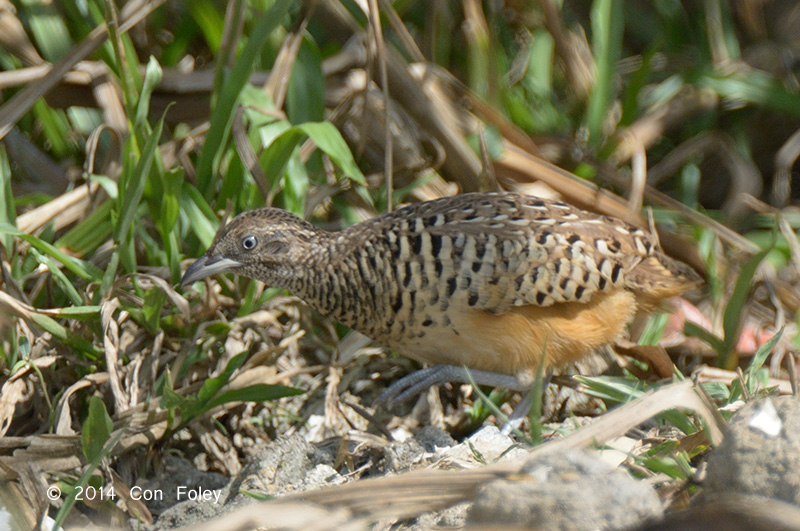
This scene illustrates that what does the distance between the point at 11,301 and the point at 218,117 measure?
1.10 m

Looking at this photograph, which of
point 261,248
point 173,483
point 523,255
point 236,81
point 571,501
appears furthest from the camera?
point 236,81

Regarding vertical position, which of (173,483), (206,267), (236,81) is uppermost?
(236,81)

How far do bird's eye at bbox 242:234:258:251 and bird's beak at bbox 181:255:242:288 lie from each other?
72 mm

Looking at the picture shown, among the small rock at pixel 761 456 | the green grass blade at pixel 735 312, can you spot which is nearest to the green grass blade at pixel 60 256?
the small rock at pixel 761 456

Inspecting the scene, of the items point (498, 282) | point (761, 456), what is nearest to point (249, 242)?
point (498, 282)

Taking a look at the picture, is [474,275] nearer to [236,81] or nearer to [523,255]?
[523,255]

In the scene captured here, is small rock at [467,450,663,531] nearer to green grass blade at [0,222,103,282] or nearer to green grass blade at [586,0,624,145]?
green grass blade at [0,222,103,282]

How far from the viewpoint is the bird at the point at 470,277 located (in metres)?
3.36

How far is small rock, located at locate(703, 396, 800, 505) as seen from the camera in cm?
196

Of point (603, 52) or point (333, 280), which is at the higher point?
point (603, 52)

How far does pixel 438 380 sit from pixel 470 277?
48cm

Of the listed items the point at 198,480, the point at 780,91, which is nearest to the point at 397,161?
the point at 198,480

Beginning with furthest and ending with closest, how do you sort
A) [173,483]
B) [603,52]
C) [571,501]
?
[603,52] → [173,483] → [571,501]

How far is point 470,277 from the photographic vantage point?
3340 millimetres
